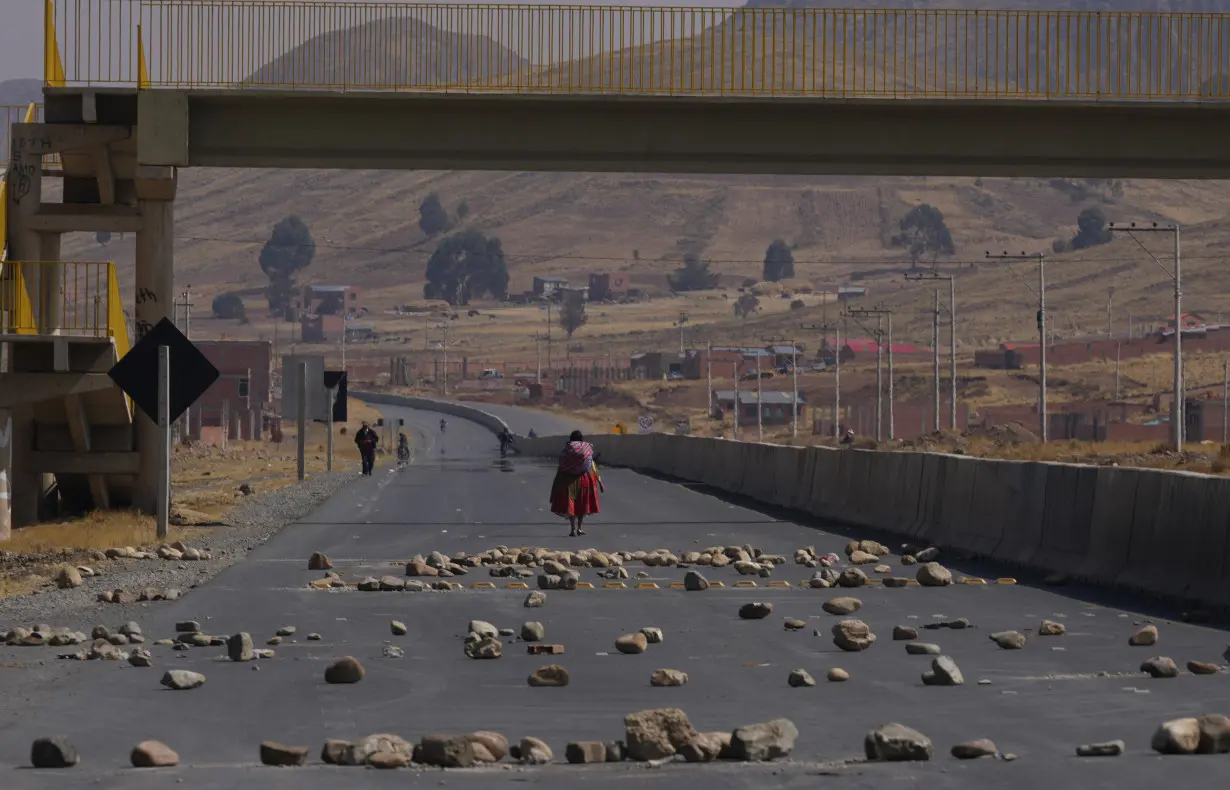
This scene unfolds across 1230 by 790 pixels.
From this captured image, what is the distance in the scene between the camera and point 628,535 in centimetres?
3036

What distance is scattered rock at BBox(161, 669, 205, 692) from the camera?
12711 mm

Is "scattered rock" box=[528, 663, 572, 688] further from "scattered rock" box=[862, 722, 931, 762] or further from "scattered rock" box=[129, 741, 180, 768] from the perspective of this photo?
"scattered rock" box=[129, 741, 180, 768]

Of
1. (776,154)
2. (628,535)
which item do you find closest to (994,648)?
(628,535)

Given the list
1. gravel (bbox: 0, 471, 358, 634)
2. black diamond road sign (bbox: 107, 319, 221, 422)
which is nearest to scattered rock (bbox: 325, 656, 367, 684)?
gravel (bbox: 0, 471, 358, 634)

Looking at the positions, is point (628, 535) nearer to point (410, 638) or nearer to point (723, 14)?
point (723, 14)

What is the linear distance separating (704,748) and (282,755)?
1.98m

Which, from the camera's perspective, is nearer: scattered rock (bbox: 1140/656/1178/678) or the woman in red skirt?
scattered rock (bbox: 1140/656/1178/678)

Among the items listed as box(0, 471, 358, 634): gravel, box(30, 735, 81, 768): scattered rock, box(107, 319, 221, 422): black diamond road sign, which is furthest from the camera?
box(107, 319, 221, 422): black diamond road sign

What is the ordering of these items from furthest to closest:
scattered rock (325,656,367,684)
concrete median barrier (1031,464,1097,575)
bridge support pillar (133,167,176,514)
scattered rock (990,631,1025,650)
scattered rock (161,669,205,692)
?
bridge support pillar (133,167,176,514)
concrete median barrier (1031,464,1097,575)
scattered rock (990,631,1025,650)
scattered rock (325,656,367,684)
scattered rock (161,669,205,692)

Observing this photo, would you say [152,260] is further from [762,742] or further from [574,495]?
[762,742]

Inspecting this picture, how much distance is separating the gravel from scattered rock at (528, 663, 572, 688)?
5662 millimetres

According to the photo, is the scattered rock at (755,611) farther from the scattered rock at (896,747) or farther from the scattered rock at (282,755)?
the scattered rock at (282,755)

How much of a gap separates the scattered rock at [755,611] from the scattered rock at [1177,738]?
7626mm

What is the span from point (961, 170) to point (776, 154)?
340 centimetres
